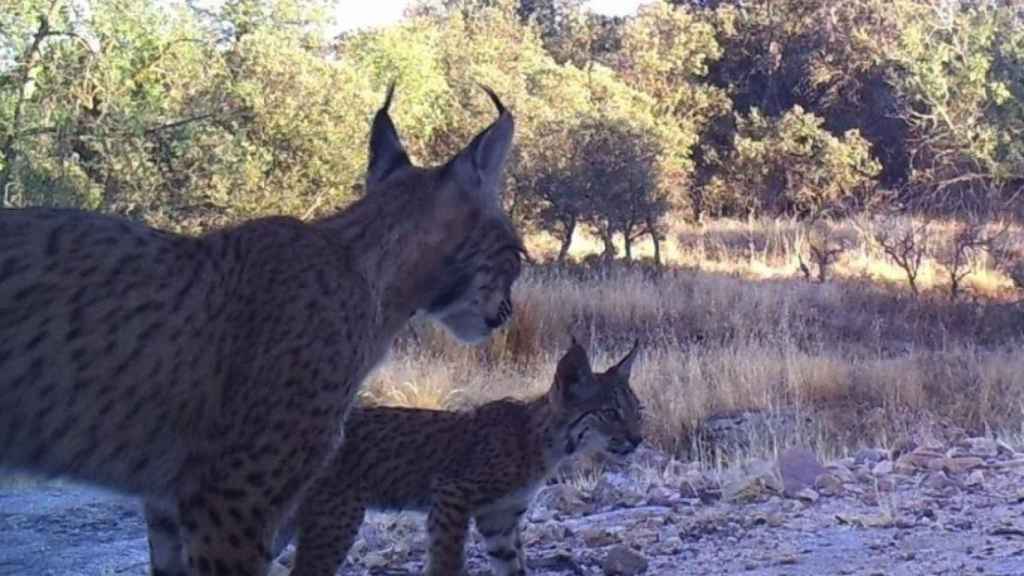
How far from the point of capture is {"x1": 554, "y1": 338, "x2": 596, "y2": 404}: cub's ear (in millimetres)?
9047

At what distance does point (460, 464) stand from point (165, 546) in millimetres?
2768

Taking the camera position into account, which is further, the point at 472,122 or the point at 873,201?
the point at 873,201

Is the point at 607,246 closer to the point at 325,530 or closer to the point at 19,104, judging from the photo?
the point at 19,104

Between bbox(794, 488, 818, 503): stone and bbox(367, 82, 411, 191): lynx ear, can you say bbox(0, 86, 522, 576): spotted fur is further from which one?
bbox(794, 488, 818, 503): stone

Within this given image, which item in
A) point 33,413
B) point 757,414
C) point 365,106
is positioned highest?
point 365,106

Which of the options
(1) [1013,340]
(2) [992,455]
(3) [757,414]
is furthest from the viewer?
(1) [1013,340]

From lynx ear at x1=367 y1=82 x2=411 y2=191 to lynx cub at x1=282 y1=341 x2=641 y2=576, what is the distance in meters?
1.73

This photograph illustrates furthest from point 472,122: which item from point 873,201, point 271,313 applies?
point 271,313

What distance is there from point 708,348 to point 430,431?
11893 mm

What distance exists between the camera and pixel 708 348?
20.1 meters

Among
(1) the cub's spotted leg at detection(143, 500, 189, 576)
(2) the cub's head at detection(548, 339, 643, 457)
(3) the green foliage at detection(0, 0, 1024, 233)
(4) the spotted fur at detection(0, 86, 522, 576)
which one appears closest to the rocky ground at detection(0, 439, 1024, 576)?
(2) the cub's head at detection(548, 339, 643, 457)

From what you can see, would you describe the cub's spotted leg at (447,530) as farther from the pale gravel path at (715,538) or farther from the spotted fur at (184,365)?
the spotted fur at (184,365)

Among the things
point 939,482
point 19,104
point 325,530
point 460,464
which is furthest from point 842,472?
point 19,104

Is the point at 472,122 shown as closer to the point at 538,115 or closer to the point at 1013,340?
the point at 538,115
